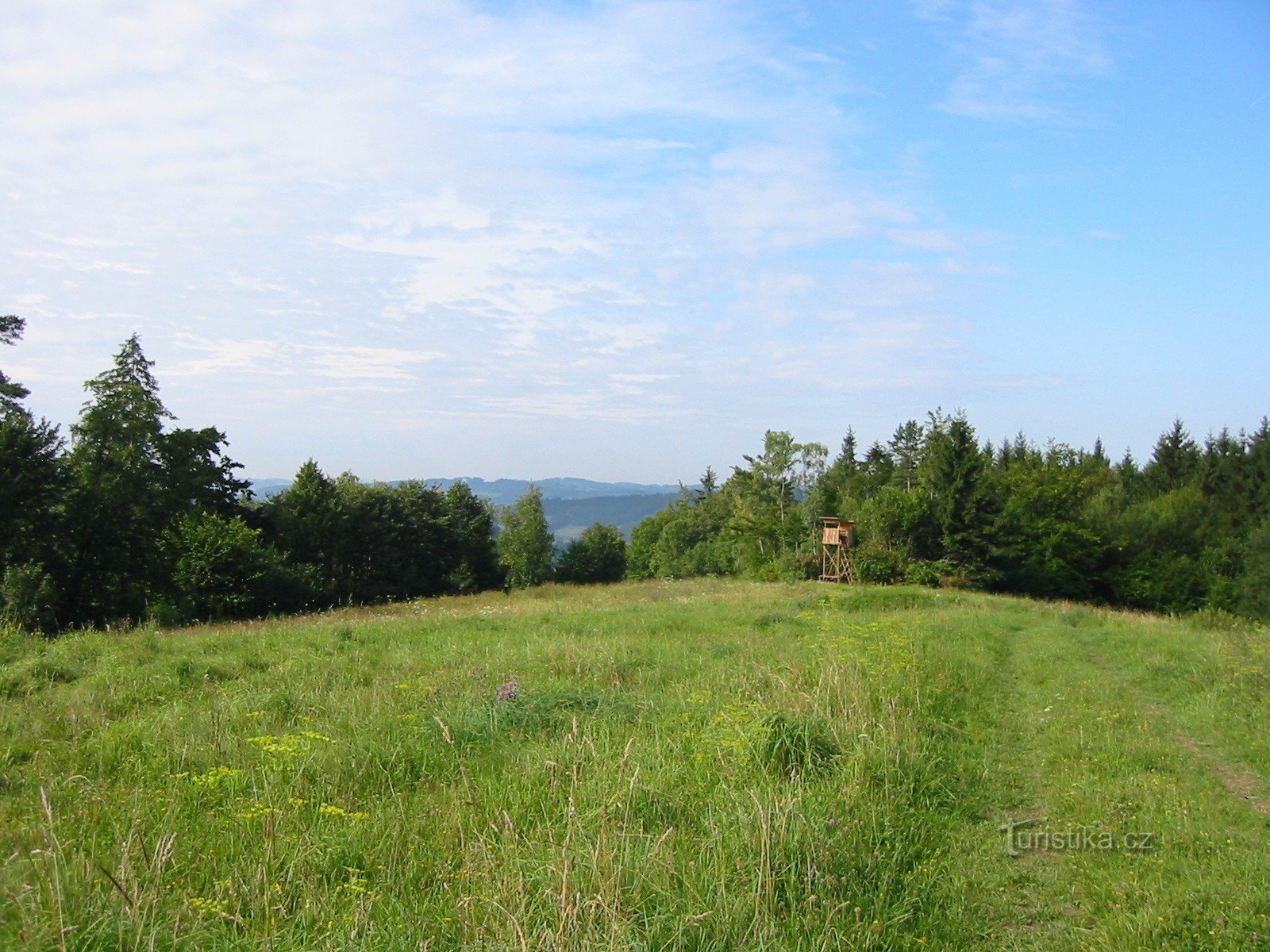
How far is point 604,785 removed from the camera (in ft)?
18.3

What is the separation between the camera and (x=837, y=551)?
47844 mm

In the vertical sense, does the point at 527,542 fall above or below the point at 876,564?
above

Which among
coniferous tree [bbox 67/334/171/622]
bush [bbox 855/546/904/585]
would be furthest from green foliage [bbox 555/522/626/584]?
coniferous tree [bbox 67/334/171/622]

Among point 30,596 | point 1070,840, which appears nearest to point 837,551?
point 30,596

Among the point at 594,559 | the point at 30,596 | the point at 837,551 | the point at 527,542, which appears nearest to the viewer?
the point at 30,596

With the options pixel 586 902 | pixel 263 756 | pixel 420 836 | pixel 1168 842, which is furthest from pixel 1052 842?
pixel 263 756

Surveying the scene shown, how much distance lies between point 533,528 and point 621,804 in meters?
72.1

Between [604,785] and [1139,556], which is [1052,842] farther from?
[1139,556]

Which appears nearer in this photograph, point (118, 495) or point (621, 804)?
point (621, 804)

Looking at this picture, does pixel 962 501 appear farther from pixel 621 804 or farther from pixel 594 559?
pixel 621 804

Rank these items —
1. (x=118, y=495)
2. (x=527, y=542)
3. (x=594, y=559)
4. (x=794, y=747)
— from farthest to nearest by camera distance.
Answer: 1. (x=594, y=559)
2. (x=527, y=542)
3. (x=118, y=495)
4. (x=794, y=747)

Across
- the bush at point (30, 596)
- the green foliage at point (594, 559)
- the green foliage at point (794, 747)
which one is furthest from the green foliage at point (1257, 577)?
the bush at point (30, 596)

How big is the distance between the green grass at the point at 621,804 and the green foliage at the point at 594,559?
64.7 metres

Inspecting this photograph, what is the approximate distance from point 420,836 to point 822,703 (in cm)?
444
